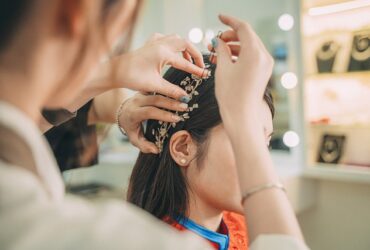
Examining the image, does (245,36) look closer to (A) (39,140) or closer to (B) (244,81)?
(B) (244,81)

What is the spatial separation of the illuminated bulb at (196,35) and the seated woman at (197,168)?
4.84 ft

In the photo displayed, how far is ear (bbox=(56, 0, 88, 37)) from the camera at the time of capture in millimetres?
327

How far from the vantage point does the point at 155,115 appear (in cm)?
82

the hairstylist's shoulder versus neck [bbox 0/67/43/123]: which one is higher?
neck [bbox 0/67/43/123]

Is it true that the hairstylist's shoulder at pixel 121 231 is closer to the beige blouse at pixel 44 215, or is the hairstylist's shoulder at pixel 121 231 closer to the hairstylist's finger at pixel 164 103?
the beige blouse at pixel 44 215

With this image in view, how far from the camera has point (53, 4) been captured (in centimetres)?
32

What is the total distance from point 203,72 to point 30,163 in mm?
544

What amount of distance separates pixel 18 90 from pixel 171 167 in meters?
0.58

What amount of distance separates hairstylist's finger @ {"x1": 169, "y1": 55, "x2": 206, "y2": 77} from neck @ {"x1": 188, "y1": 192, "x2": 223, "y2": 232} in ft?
0.89

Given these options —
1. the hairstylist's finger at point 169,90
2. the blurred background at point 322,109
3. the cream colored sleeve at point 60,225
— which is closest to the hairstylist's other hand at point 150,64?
the hairstylist's finger at point 169,90

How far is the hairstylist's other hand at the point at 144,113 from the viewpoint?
824 millimetres

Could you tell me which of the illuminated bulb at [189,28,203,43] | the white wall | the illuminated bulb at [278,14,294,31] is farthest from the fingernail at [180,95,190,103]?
the illuminated bulb at [189,28,203,43]

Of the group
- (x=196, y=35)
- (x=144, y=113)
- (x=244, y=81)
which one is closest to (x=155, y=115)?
(x=144, y=113)

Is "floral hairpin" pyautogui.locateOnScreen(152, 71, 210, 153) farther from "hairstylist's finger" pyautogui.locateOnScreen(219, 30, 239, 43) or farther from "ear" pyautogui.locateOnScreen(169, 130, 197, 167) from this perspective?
"hairstylist's finger" pyautogui.locateOnScreen(219, 30, 239, 43)
